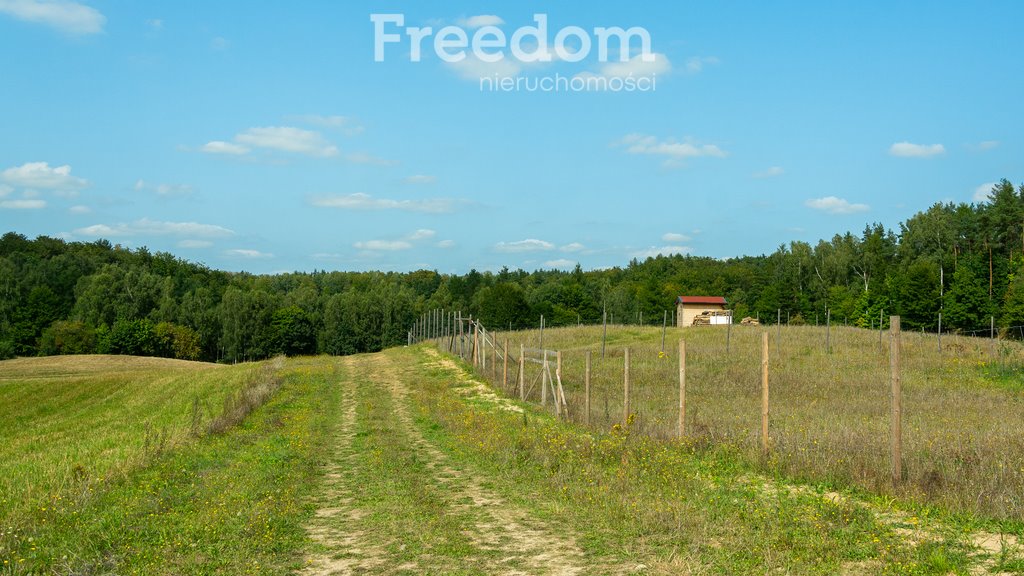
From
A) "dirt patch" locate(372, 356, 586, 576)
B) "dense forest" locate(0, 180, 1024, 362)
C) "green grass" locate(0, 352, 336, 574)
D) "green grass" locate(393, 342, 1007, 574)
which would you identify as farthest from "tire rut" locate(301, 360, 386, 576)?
"dense forest" locate(0, 180, 1024, 362)

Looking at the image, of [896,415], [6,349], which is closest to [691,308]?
[896,415]

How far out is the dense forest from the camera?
74250mm

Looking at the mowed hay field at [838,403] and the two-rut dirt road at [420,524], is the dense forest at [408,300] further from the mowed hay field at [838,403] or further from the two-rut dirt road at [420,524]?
the two-rut dirt road at [420,524]

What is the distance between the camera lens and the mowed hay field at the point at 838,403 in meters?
9.16

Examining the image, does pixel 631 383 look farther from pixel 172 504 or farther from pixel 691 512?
pixel 172 504

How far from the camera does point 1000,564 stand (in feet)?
20.1

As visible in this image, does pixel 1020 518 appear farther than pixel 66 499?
No

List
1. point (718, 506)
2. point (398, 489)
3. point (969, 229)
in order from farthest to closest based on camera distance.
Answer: point (969, 229), point (398, 489), point (718, 506)

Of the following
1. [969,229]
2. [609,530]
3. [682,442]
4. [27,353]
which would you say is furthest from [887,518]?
[27,353]

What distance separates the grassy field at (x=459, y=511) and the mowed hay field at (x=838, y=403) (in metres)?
0.46

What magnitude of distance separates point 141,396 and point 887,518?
113 feet

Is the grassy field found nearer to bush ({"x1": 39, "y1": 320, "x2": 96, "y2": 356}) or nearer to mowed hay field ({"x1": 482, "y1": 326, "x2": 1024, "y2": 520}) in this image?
mowed hay field ({"x1": 482, "y1": 326, "x2": 1024, "y2": 520})

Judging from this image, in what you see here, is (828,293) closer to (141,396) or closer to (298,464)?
(141,396)

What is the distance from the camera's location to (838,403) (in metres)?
20.8
